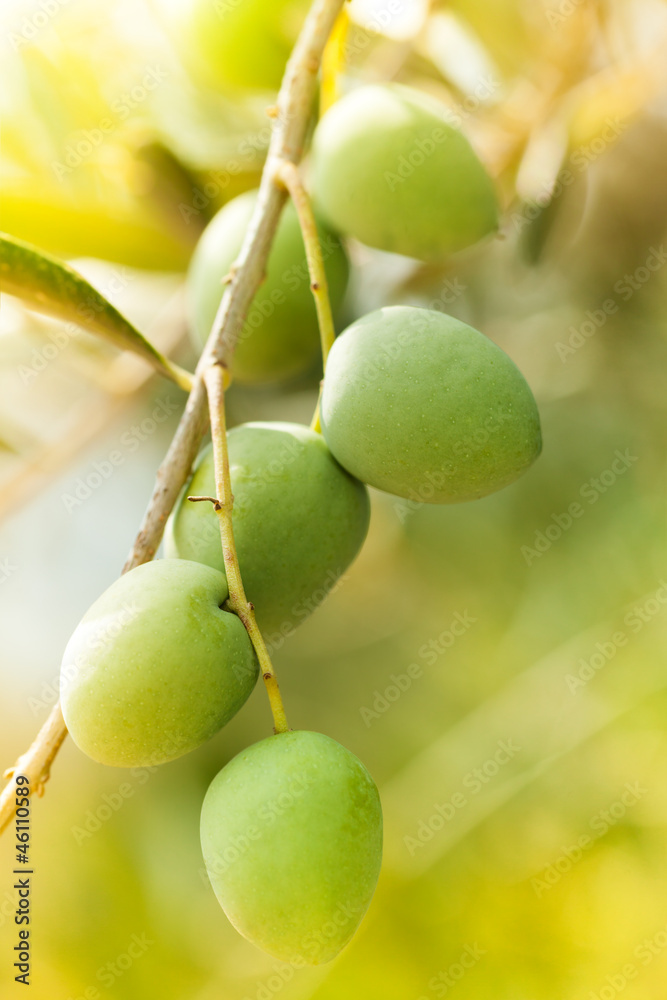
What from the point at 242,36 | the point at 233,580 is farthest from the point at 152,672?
the point at 242,36

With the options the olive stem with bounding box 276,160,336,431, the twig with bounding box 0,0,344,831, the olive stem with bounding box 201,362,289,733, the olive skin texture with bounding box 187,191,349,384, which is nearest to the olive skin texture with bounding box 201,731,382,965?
the olive stem with bounding box 201,362,289,733

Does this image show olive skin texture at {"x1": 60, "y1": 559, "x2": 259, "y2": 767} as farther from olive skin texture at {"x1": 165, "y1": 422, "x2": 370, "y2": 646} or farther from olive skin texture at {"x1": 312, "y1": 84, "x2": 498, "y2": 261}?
olive skin texture at {"x1": 312, "y1": 84, "x2": 498, "y2": 261}

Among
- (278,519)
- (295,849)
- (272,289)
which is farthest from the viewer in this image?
(272,289)

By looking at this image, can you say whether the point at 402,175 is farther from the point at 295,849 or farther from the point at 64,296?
the point at 295,849

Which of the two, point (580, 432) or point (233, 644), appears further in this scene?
point (580, 432)

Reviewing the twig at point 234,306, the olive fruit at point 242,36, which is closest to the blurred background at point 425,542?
the olive fruit at point 242,36

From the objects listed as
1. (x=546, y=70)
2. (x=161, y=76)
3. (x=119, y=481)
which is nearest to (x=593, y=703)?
(x=119, y=481)

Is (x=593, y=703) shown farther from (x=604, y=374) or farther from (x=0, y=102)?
(x=0, y=102)
